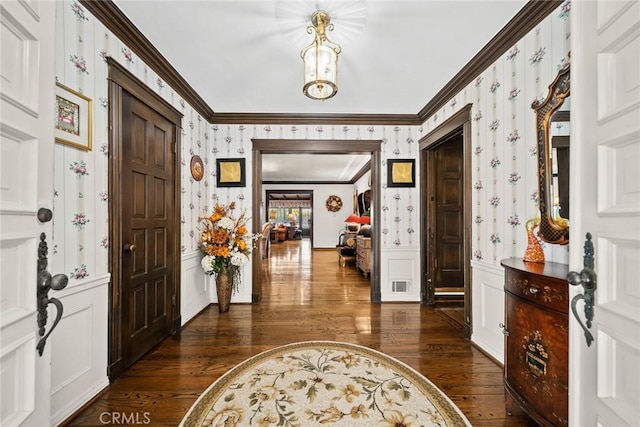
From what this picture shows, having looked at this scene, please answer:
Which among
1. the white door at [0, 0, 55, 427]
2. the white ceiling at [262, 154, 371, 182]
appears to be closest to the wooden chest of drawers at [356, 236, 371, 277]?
the white ceiling at [262, 154, 371, 182]

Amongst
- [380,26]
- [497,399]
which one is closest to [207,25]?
[380,26]

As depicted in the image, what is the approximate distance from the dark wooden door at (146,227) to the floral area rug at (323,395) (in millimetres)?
851

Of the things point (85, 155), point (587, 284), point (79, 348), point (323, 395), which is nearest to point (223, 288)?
point (79, 348)

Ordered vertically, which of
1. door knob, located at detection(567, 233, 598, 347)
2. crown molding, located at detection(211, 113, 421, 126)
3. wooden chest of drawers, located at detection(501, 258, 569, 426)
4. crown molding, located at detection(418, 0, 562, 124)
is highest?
crown molding, located at detection(418, 0, 562, 124)

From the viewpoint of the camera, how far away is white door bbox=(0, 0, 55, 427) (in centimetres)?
62

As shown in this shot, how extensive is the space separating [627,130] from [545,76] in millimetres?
1462

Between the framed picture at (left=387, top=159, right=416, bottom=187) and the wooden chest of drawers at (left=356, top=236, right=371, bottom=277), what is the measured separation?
1588 millimetres

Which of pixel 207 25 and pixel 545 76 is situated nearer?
pixel 545 76

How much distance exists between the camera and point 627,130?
0.66m

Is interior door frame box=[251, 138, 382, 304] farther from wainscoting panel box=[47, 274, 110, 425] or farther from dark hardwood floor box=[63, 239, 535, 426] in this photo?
wainscoting panel box=[47, 274, 110, 425]

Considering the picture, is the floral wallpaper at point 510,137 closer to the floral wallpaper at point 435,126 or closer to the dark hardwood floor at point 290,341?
the floral wallpaper at point 435,126

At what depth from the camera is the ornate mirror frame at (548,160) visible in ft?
5.09

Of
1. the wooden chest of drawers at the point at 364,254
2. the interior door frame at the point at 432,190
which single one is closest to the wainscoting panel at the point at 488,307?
the interior door frame at the point at 432,190

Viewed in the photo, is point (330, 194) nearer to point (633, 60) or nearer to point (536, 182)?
point (536, 182)
